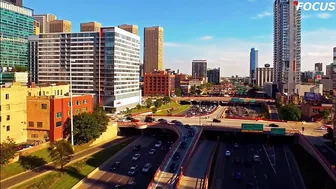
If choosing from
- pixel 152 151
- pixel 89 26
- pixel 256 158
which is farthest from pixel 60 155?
pixel 89 26

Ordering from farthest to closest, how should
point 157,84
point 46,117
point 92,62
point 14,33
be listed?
point 157,84
point 14,33
point 92,62
point 46,117

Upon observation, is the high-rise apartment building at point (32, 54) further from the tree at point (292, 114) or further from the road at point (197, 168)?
the tree at point (292, 114)

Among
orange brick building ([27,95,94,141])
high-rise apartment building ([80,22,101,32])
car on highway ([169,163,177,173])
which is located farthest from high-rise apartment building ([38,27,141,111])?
car on highway ([169,163,177,173])

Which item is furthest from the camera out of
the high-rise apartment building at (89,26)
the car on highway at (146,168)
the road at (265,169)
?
the high-rise apartment building at (89,26)

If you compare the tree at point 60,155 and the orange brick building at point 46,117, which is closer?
the tree at point 60,155

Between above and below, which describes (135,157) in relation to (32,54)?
below

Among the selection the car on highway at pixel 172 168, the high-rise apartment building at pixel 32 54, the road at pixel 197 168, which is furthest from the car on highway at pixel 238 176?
the high-rise apartment building at pixel 32 54

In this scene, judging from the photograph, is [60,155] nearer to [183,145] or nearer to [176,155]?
[176,155]
